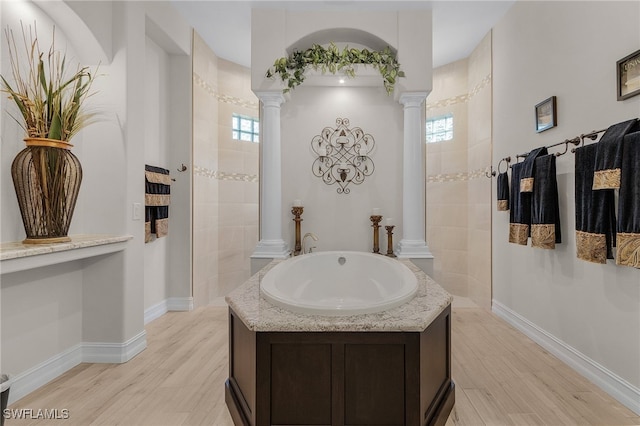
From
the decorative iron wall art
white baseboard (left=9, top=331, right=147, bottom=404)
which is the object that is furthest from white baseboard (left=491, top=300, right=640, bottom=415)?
white baseboard (left=9, top=331, right=147, bottom=404)

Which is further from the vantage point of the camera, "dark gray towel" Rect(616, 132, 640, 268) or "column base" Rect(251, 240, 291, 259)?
"column base" Rect(251, 240, 291, 259)

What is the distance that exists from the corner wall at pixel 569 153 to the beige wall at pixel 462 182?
26 cm

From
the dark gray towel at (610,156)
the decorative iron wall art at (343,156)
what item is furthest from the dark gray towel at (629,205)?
the decorative iron wall art at (343,156)

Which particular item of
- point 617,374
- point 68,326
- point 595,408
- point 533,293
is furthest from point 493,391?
point 68,326

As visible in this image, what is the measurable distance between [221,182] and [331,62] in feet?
6.35

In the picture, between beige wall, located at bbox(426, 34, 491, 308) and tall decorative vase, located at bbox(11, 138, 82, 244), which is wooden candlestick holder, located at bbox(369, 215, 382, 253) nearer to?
beige wall, located at bbox(426, 34, 491, 308)

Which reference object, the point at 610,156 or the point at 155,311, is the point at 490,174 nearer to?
the point at 610,156

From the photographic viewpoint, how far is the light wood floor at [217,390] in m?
1.75

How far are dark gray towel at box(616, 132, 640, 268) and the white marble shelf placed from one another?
117 inches

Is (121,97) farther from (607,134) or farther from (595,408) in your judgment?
(595,408)


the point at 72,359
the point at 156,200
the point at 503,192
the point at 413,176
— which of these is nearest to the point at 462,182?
the point at 503,192

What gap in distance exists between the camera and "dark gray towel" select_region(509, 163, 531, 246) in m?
2.61

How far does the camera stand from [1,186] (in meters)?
1.87

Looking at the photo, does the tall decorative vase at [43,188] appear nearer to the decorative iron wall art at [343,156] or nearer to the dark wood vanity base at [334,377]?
the dark wood vanity base at [334,377]
